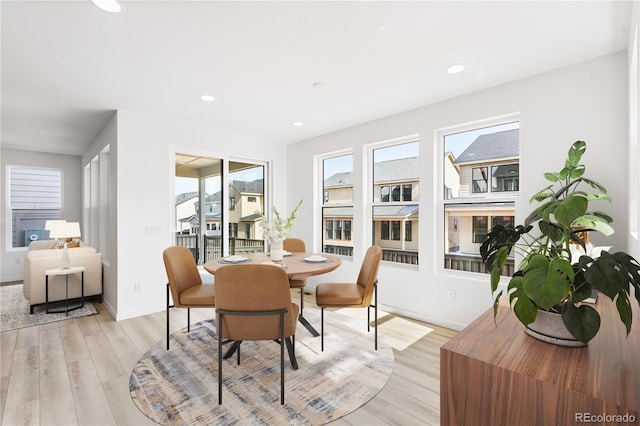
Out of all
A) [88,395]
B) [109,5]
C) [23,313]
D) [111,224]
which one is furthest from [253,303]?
[23,313]

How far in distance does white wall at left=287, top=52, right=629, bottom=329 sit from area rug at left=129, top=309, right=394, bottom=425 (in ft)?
3.21

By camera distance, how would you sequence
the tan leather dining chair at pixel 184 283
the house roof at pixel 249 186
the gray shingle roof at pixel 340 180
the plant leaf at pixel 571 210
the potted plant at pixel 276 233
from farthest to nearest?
the house roof at pixel 249 186, the gray shingle roof at pixel 340 180, the potted plant at pixel 276 233, the tan leather dining chair at pixel 184 283, the plant leaf at pixel 571 210

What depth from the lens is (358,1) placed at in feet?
6.17

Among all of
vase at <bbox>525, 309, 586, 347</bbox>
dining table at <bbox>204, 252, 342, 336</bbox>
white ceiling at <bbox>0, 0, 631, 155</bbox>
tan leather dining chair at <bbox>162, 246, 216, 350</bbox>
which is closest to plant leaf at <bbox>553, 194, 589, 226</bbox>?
vase at <bbox>525, 309, 586, 347</bbox>

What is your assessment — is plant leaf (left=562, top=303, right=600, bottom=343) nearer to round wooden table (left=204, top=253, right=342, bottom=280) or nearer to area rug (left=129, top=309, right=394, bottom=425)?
area rug (left=129, top=309, right=394, bottom=425)

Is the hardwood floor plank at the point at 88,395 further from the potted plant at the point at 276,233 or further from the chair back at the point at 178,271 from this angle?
the potted plant at the point at 276,233

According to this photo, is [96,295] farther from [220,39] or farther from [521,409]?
[521,409]

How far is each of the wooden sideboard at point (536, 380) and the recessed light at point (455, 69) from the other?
2.30 m

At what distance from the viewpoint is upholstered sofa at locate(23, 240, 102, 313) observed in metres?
3.99

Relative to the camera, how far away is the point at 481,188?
3410 mm

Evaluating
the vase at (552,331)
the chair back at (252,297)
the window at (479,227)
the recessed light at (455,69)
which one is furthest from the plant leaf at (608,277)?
the window at (479,227)

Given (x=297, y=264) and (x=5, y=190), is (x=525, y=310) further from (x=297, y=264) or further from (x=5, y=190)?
(x=5, y=190)

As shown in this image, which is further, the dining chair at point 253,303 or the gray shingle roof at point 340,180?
the gray shingle roof at point 340,180

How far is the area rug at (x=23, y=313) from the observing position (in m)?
3.63
